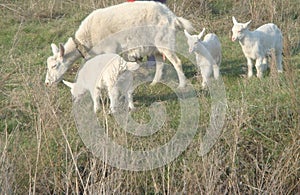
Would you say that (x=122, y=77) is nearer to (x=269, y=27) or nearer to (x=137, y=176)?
(x=137, y=176)

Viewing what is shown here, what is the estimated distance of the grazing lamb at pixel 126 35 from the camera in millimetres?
7062

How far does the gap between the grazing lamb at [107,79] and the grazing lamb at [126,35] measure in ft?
2.62

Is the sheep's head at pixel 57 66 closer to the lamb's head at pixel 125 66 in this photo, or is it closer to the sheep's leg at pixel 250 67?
the lamb's head at pixel 125 66

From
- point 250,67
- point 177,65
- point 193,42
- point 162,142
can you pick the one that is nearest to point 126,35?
point 177,65

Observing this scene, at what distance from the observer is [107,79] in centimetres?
600

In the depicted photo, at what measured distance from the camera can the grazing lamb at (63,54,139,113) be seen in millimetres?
5938

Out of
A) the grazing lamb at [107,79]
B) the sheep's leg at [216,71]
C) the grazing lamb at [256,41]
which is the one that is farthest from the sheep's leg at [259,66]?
the grazing lamb at [107,79]

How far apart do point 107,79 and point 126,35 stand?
1238 mm

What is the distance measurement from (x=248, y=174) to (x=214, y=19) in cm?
500

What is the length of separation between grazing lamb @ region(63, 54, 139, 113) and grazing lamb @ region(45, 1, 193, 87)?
0.80m

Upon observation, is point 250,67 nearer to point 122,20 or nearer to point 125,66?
point 122,20

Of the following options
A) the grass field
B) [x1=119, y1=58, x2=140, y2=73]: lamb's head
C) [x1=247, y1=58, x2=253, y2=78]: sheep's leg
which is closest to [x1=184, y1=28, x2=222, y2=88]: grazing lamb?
the grass field

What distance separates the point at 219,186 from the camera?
4402 mm

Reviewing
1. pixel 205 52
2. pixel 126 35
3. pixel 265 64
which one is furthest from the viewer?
pixel 265 64
